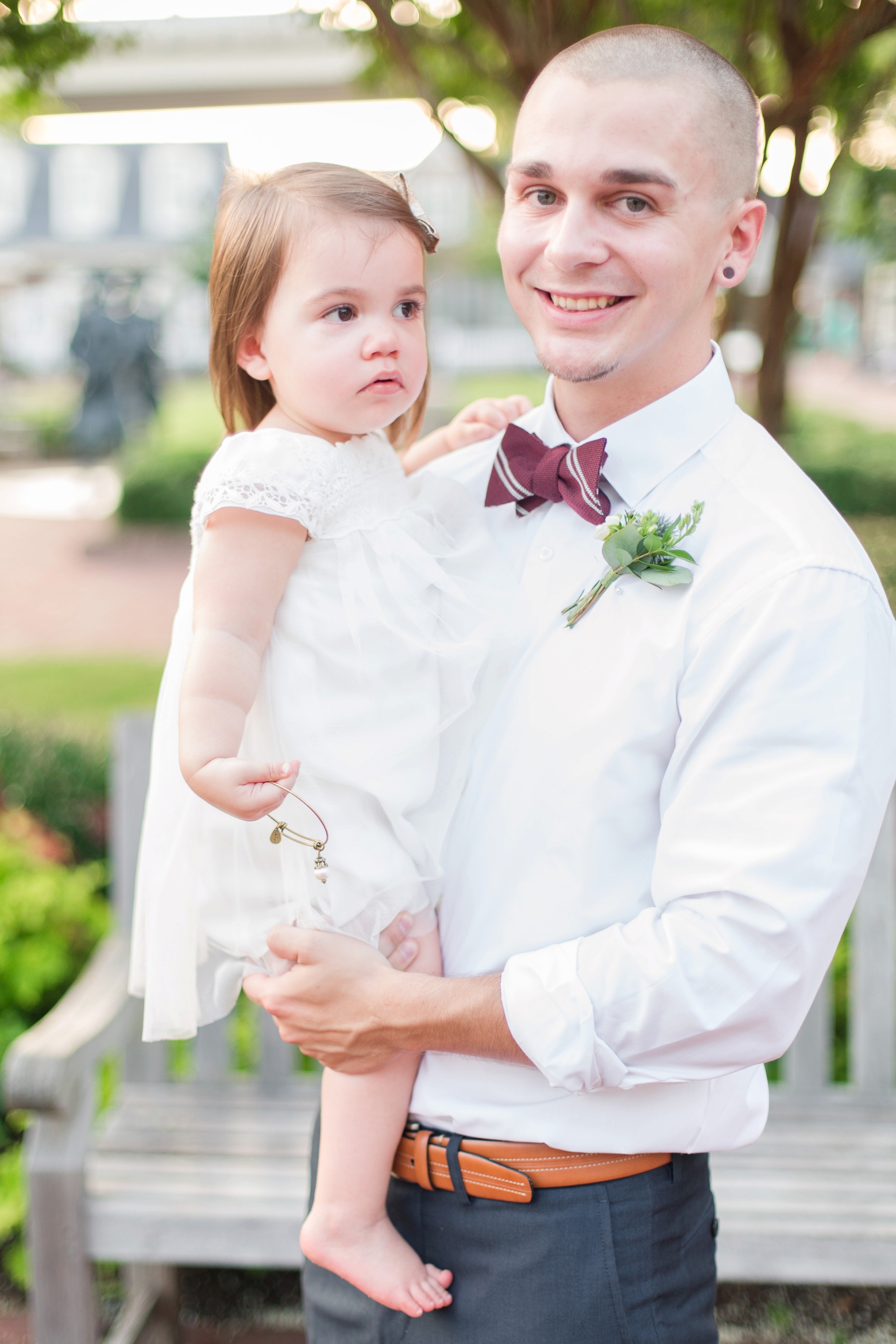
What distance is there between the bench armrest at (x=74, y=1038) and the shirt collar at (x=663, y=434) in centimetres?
177

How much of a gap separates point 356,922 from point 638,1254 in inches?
23.0

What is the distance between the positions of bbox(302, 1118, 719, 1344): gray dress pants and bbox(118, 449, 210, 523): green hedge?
1037cm

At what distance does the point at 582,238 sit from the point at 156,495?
Result: 10.5 meters

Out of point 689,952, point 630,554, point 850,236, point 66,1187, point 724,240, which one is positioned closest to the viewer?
point 689,952

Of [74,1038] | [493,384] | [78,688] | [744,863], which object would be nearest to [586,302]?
[744,863]

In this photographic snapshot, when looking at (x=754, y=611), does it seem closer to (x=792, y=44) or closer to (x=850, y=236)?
(x=792, y=44)

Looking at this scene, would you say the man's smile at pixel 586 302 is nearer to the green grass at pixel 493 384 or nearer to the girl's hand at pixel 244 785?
the girl's hand at pixel 244 785

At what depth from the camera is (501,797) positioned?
1562 mm

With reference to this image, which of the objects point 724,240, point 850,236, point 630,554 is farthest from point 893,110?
point 630,554

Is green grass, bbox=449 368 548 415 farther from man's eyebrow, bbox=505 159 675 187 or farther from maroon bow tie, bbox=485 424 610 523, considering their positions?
man's eyebrow, bbox=505 159 675 187

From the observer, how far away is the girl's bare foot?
159 centimetres

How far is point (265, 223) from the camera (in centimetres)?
164

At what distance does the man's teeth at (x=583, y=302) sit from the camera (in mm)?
1551

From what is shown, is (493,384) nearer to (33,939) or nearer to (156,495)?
(156,495)
